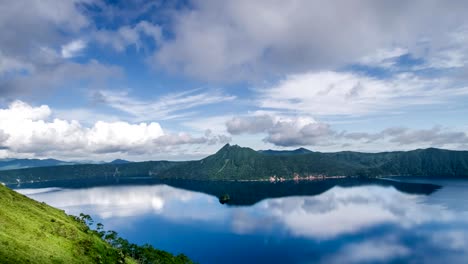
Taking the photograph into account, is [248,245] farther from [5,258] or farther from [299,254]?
[5,258]

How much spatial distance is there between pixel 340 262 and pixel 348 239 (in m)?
47.5

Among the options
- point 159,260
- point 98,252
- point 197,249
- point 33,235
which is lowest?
point 197,249

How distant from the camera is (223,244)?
189 m

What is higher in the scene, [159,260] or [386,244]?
[159,260]

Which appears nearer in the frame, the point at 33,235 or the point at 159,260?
the point at 33,235

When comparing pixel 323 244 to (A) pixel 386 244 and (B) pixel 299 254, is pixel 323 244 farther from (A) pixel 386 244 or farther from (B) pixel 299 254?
(A) pixel 386 244

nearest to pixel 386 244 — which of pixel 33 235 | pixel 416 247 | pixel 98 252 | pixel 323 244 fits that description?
pixel 416 247

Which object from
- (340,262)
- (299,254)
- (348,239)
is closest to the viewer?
(340,262)

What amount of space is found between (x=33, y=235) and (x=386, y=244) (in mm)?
186297

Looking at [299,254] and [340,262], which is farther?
[299,254]

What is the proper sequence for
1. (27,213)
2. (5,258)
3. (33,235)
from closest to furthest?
(5,258)
(33,235)
(27,213)

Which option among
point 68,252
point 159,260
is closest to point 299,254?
point 159,260

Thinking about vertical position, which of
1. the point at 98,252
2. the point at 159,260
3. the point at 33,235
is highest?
the point at 33,235

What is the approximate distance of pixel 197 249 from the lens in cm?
18100
